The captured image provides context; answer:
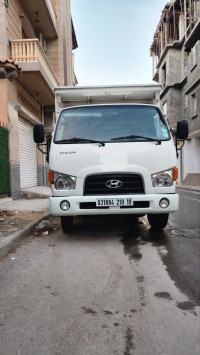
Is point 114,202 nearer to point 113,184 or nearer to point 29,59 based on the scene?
point 113,184

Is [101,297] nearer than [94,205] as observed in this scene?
Yes

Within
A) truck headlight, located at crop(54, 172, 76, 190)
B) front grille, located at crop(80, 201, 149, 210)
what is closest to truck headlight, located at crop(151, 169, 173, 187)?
front grille, located at crop(80, 201, 149, 210)

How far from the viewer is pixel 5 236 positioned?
448cm

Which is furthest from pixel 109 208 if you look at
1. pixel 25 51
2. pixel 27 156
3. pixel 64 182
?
pixel 27 156

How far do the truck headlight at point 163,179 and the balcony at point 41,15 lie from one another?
11157 millimetres

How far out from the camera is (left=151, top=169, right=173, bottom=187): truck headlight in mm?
4426

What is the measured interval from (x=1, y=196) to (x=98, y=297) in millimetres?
7277

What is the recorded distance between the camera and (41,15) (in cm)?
1355

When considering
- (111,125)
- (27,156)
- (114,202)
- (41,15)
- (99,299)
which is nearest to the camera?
(99,299)

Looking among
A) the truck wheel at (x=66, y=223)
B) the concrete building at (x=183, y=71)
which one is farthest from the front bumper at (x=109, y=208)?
the concrete building at (x=183, y=71)

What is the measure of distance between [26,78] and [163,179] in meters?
8.73

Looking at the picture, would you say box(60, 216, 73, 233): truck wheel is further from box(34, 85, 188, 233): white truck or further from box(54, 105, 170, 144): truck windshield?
box(54, 105, 170, 144): truck windshield

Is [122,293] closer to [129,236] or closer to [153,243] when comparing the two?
[153,243]

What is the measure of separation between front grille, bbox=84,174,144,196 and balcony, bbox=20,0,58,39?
1102 centimetres
